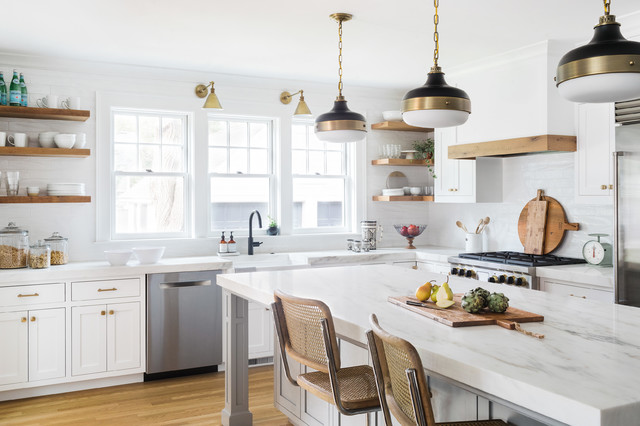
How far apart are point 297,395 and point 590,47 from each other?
2.42 meters

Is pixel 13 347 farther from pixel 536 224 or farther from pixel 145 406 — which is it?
pixel 536 224

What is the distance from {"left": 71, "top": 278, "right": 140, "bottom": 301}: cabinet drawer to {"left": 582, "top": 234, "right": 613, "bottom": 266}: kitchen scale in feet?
11.3

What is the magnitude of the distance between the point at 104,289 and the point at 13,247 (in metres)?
0.72

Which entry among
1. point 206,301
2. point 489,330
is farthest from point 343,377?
point 206,301

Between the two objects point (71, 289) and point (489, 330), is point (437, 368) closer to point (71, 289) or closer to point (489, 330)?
point (489, 330)

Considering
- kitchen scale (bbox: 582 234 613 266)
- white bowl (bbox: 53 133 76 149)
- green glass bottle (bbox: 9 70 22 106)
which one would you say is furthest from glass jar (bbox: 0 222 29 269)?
kitchen scale (bbox: 582 234 613 266)

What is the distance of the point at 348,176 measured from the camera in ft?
20.0

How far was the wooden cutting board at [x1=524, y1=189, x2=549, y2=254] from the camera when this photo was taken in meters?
4.90

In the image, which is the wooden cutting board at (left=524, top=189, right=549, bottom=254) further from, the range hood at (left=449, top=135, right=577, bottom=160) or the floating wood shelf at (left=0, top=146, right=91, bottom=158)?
the floating wood shelf at (left=0, top=146, right=91, bottom=158)

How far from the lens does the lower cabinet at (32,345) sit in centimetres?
405

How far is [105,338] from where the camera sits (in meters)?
4.36

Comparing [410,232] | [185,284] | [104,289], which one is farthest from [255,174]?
[104,289]

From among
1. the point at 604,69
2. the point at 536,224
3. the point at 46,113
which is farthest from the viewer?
the point at 536,224

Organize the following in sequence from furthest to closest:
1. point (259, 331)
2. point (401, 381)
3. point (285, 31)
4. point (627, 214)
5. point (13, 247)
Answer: point (259, 331), point (13, 247), point (285, 31), point (627, 214), point (401, 381)
